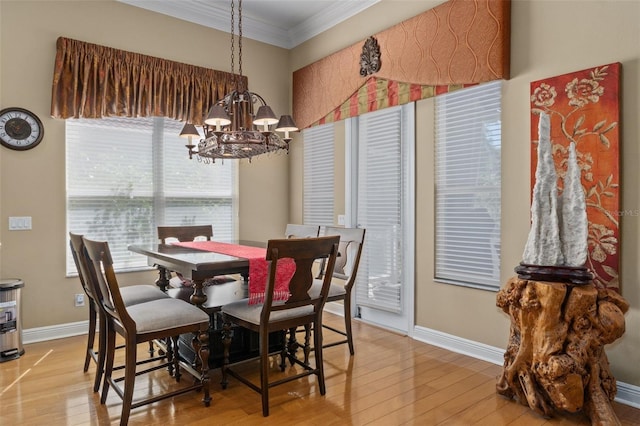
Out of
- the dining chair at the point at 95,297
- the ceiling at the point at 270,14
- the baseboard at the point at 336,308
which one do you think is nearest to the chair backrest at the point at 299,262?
Result: the dining chair at the point at 95,297

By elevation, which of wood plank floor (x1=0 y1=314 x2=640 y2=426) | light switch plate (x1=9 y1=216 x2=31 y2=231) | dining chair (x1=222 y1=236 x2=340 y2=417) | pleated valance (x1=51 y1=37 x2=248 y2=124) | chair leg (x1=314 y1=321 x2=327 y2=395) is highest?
pleated valance (x1=51 y1=37 x2=248 y2=124)

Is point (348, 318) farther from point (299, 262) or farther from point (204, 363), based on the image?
point (204, 363)

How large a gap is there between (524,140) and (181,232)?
2985 millimetres

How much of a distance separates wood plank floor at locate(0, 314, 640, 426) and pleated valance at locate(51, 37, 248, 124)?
2165 millimetres

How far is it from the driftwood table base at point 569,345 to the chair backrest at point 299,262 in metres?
1.15

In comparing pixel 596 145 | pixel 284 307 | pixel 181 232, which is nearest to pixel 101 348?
pixel 284 307

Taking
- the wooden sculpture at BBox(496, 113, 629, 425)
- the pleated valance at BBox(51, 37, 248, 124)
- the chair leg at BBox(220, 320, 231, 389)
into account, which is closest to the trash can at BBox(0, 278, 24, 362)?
the pleated valance at BBox(51, 37, 248, 124)

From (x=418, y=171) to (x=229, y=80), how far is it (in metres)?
2.38

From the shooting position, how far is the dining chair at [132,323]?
2160mm

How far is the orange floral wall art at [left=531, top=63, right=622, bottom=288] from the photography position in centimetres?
251

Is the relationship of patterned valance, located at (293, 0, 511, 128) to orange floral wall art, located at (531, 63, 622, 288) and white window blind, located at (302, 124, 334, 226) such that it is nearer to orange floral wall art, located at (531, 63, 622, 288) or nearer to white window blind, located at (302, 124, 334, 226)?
white window blind, located at (302, 124, 334, 226)

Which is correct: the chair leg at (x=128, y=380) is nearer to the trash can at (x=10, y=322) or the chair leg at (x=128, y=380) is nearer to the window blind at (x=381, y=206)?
the trash can at (x=10, y=322)

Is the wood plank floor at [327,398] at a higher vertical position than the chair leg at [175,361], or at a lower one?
lower

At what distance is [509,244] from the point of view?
9.97 ft
